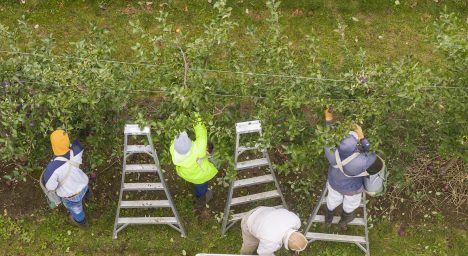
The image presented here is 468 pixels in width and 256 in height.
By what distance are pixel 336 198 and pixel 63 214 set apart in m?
3.77

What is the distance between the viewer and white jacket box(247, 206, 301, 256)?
15.8ft

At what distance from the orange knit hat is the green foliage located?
0.09 m

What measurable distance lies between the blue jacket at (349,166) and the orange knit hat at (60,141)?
2.86 meters

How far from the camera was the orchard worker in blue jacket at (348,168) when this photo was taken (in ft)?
16.0

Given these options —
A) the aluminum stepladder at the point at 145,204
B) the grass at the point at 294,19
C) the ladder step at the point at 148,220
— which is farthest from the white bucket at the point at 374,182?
the grass at the point at 294,19

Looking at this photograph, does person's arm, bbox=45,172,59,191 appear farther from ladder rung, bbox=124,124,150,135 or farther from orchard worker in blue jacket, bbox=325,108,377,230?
orchard worker in blue jacket, bbox=325,108,377,230

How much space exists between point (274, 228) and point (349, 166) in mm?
1034

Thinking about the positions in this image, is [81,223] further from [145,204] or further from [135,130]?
[135,130]

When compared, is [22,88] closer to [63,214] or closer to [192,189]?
[63,214]

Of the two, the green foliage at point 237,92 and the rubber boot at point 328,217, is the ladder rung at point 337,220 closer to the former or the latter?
the rubber boot at point 328,217

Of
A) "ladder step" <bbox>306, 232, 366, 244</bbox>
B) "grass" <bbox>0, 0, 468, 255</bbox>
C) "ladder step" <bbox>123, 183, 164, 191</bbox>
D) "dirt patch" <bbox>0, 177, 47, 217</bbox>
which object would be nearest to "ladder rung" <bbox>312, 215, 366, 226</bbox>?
"ladder step" <bbox>306, 232, 366, 244</bbox>

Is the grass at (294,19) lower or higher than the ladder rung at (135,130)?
higher

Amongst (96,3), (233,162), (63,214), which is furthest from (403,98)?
(96,3)

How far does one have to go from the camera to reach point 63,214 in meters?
6.77
